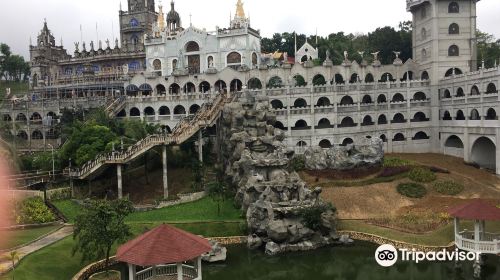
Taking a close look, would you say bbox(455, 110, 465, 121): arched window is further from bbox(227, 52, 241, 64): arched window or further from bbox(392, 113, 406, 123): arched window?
bbox(227, 52, 241, 64): arched window

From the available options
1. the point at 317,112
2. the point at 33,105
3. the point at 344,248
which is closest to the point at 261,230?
the point at 344,248

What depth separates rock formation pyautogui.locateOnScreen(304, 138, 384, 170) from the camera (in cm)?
5112

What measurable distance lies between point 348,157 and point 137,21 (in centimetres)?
6483

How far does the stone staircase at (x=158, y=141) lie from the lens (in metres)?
46.6

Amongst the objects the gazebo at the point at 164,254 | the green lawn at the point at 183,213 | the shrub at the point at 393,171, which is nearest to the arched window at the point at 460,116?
the shrub at the point at 393,171

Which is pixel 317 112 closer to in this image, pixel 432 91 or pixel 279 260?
pixel 432 91

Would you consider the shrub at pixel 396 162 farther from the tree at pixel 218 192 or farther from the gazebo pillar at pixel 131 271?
the gazebo pillar at pixel 131 271

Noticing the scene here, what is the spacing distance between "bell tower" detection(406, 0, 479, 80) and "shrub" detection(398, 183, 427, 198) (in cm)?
2359

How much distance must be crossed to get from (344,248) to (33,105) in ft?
172

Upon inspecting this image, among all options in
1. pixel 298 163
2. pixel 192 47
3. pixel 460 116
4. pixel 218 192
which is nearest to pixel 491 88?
pixel 460 116

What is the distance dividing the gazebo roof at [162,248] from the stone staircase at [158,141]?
68.9 feet

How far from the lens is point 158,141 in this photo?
4888 centimetres

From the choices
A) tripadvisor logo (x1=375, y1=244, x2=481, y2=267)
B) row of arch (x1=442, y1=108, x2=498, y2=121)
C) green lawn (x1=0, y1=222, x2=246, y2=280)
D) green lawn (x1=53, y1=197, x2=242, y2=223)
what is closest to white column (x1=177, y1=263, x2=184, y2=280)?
green lawn (x1=0, y1=222, x2=246, y2=280)

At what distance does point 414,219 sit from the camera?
1607 inches
